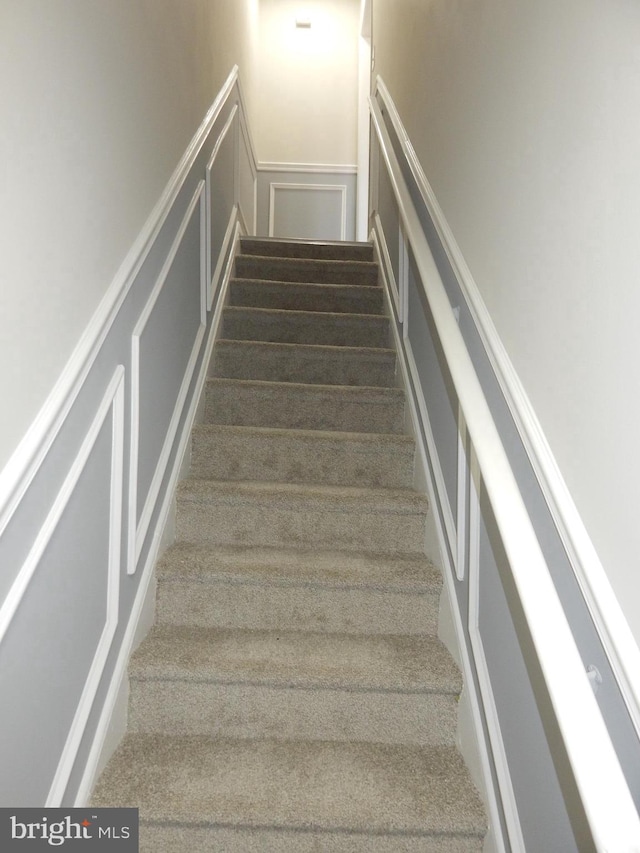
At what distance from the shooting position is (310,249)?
13.5 feet

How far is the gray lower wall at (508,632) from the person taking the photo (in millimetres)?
1031

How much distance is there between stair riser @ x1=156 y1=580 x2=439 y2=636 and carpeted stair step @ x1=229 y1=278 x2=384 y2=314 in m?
1.89

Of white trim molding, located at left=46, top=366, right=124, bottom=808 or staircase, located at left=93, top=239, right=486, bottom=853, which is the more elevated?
white trim molding, located at left=46, top=366, right=124, bottom=808

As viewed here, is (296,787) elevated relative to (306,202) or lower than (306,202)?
lower

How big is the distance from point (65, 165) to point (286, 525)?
1248mm

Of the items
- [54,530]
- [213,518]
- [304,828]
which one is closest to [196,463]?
[213,518]

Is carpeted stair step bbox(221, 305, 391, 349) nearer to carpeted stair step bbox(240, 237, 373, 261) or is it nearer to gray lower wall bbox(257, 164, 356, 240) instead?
carpeted stair step bbox(240, 237, 373, 261)

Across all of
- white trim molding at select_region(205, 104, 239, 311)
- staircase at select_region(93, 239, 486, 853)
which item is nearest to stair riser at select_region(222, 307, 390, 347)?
white trim molding at select_region(205, 104, 239, 311)

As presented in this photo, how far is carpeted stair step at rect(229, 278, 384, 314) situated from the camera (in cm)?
343

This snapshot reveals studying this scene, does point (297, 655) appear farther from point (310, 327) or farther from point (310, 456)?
point (310, 327)

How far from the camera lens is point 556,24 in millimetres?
1168

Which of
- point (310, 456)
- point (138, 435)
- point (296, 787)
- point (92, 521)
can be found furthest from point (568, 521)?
point (310, 456)

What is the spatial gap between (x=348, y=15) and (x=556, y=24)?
17.3 ft

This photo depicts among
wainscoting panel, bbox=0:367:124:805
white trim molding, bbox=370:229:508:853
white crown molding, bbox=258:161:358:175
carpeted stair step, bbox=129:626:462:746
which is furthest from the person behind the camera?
white crown molding, bbox=258:161:358:175
